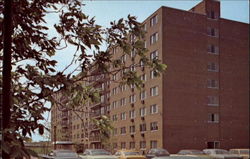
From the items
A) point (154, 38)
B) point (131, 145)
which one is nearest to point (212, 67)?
point (154, 38)

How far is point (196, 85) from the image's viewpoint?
51969 millimetres

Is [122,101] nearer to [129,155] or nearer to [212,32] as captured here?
[212,32]

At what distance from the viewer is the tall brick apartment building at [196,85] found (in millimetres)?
49781

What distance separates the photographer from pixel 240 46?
191 feet

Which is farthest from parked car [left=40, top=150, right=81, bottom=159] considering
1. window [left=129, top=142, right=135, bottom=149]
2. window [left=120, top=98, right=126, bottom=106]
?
window [left=120, top=98, right=126, bottom=106]

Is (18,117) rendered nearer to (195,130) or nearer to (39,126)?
(39,126)

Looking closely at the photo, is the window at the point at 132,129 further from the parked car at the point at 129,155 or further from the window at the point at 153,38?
the parked car at the point at 129,155

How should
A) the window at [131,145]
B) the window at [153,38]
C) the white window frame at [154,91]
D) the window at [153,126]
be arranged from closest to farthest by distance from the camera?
1. the window at [153,126]
2. the white window frame at [154,91]
3. the window at [153,38]
4. the window at [131,145]

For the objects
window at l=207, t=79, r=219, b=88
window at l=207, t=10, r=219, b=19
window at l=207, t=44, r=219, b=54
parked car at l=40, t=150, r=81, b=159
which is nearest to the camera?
parked car at l=40, t=150, r=81, b=159

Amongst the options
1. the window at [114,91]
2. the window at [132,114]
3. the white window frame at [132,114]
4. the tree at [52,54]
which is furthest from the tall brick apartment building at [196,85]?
the tree at [52,54]

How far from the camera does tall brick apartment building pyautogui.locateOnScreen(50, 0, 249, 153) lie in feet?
163

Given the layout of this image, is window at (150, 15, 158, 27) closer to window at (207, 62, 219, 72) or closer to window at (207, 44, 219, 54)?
window at (207, 44, 219, 54)

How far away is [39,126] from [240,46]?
2298 inches

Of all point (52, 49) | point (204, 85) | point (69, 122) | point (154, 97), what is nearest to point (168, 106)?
point (154, 97)
